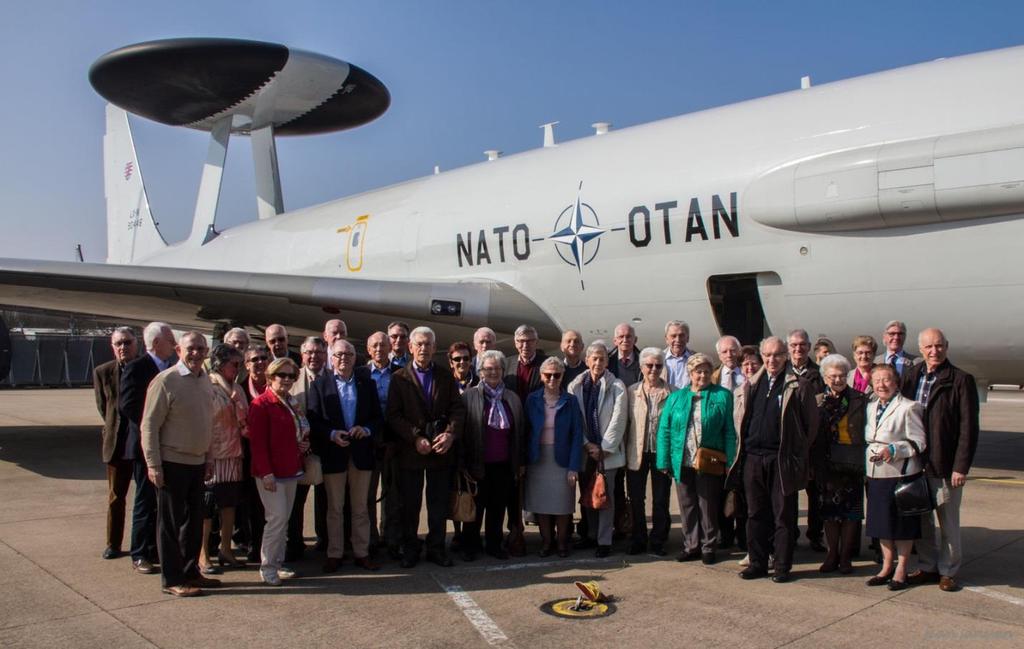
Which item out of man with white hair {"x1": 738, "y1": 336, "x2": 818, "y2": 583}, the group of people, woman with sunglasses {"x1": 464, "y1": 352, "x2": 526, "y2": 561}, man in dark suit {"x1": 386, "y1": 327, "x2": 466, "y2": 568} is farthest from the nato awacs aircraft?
man in dark suit {"x1": 386, "y1": 327, "x2": 466, "y2": 568}

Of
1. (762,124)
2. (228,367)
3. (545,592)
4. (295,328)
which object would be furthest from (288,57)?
(545,592)

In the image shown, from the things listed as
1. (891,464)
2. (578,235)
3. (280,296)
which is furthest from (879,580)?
(280,296)

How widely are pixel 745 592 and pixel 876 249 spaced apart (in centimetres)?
384

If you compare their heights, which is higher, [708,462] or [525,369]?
[525,369]

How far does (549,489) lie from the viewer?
5781mm

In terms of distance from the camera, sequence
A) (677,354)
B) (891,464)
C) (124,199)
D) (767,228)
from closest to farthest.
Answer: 1. (891,464)
2. (677,354)
3. (767,228)
4. (124,199)

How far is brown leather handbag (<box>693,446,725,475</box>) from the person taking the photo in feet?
17.7

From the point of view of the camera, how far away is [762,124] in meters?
8.09

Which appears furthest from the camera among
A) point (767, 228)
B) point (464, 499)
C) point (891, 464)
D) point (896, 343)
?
point (767, 228)

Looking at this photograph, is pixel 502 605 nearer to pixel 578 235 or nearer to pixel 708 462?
pixel 708 462

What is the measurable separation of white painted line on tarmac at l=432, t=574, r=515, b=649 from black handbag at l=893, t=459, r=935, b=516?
2581 mm

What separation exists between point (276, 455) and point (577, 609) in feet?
7.06

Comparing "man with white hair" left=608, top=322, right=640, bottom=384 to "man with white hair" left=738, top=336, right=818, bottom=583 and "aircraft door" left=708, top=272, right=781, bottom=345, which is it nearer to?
"man with white hair" left=738, top=336, right=818, bottom=583

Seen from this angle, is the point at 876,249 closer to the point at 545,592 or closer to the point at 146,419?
the point at 545,592
